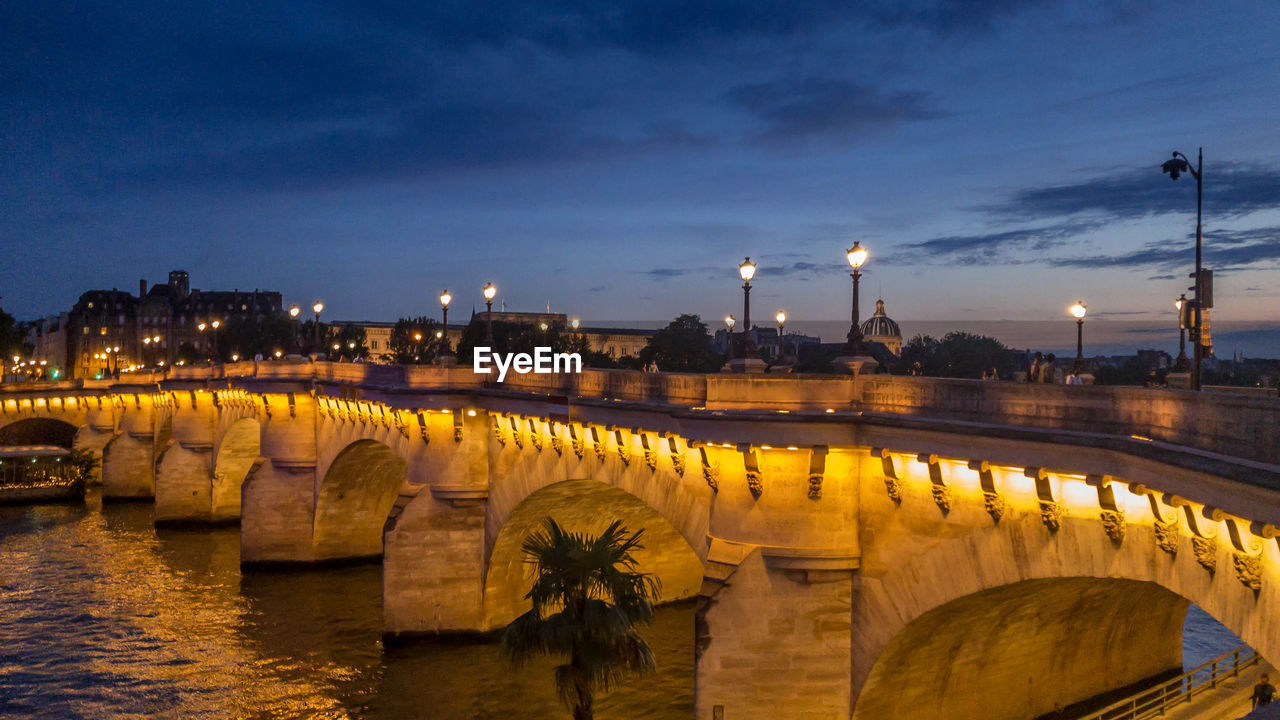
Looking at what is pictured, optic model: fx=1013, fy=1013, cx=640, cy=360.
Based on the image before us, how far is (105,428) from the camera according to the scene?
236 ft

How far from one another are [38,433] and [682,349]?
206ft

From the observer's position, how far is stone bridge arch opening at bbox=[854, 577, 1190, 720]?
16.4 meters

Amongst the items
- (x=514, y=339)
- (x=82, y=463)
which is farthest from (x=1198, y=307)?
(x=514, y=339)

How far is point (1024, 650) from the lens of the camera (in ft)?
65.1

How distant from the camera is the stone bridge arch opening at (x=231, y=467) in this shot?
5303 cm

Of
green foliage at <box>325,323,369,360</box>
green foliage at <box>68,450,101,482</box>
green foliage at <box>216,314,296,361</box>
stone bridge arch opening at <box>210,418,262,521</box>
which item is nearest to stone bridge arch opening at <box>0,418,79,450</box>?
green foliage at <box>216,314,296,361</box>

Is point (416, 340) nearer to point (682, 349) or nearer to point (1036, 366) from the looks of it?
point (682, 349)

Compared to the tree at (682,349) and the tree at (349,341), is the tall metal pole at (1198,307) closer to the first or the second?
the tree at (682,349)

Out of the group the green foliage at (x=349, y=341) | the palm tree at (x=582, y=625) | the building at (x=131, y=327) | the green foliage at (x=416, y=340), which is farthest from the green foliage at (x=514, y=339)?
the palm tree at (x=582, y=625)

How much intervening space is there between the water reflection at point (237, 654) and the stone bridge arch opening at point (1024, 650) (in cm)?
786

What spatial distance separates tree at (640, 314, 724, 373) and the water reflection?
67126 mm

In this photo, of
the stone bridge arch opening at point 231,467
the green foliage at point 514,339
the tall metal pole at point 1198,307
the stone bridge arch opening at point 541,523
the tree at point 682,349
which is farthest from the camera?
the tree at point 682,349

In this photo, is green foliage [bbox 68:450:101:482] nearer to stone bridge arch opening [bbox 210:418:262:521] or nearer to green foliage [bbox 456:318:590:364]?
stone bridge arch opening [bbox 210:418:262:521]

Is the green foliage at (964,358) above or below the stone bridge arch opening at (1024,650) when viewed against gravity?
above
